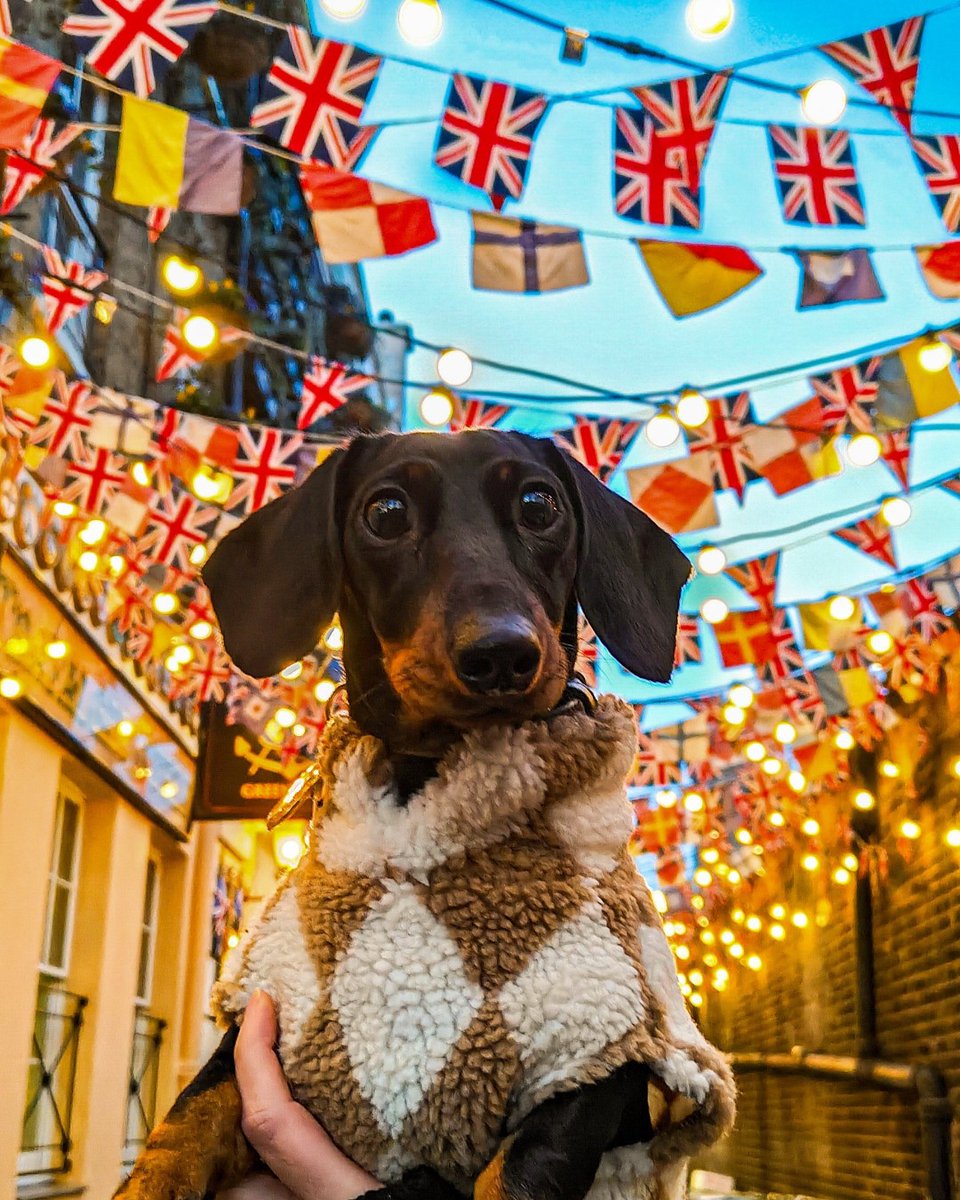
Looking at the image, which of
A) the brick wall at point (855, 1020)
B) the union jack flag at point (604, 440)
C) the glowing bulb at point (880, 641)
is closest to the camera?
the union jack flag at point (604, 440)

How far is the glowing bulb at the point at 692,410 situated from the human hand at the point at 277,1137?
4853 mm

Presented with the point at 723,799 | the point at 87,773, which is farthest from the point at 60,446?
the point at 723,799

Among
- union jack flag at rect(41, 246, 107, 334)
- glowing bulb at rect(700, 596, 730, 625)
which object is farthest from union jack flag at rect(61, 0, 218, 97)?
glowing bulb at rect(700, 596, 730, 625)

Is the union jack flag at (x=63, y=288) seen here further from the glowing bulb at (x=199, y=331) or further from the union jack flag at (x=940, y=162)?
the union jack flag at (x=940, y=162)

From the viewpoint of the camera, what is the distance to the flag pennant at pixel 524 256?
4.84m

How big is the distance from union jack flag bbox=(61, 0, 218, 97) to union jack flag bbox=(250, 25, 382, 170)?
350 mm

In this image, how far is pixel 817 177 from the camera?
437cm

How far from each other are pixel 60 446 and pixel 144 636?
95.6 inches

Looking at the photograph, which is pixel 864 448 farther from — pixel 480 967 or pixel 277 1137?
pixel 277 1137

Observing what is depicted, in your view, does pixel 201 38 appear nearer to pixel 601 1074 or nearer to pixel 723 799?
pixel 723 799

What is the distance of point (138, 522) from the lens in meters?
6.59

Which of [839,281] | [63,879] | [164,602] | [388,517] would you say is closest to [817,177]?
[839,281]

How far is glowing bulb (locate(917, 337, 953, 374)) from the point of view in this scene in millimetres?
5707

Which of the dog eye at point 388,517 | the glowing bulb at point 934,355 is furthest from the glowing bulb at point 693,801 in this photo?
the dog eye at point 388,517
